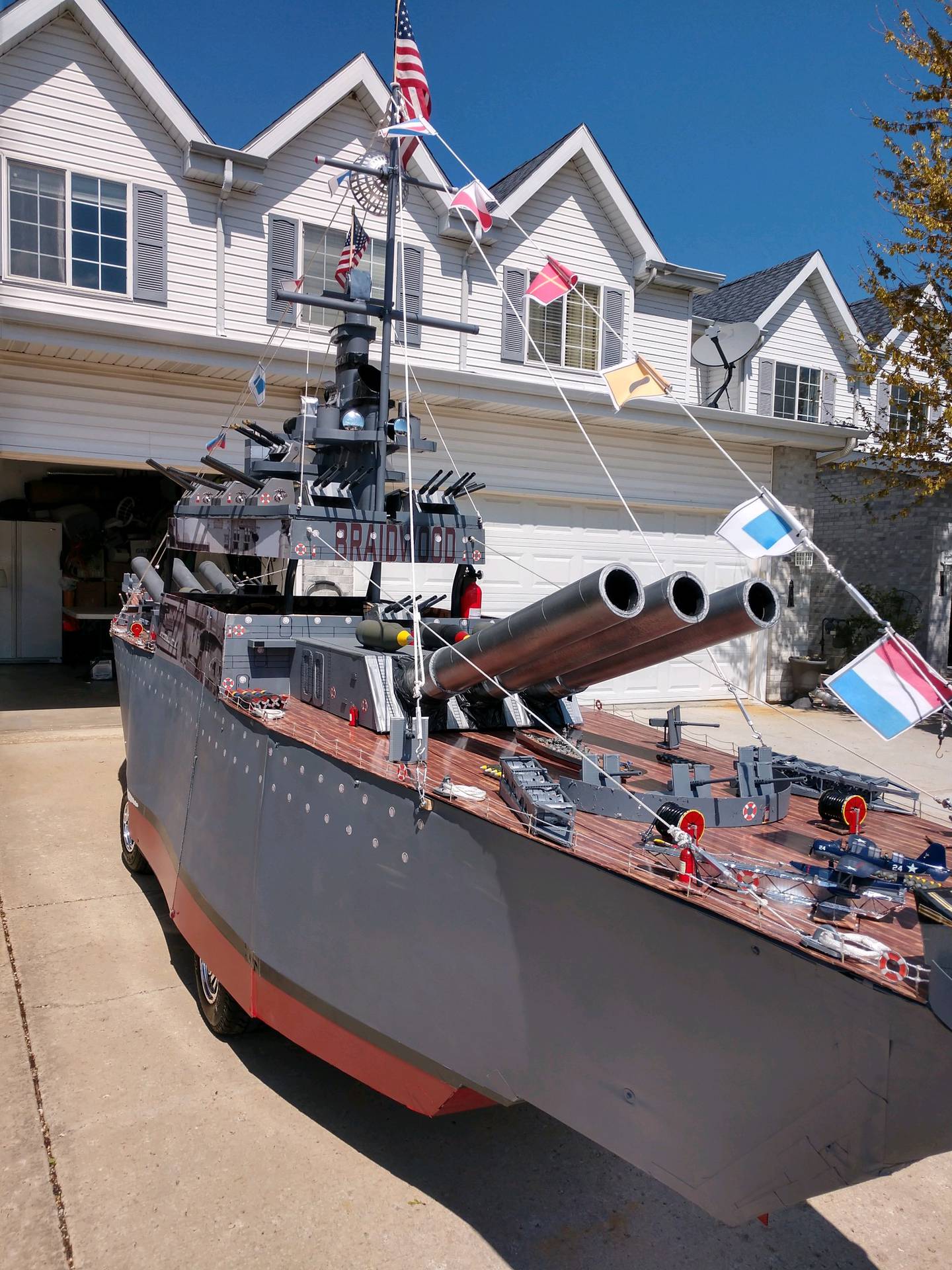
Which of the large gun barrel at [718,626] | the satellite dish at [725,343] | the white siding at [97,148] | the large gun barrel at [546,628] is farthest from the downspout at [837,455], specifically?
the large gun barrel at [546,628]

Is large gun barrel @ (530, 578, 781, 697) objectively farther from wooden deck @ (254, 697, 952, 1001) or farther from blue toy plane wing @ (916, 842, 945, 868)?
blue toy plane wing @ (916, 842, 945, 868)

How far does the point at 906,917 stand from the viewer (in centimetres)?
298

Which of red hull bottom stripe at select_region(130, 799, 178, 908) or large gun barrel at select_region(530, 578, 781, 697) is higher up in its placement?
large gun barrel at select_region(530, 578, 781, 697)

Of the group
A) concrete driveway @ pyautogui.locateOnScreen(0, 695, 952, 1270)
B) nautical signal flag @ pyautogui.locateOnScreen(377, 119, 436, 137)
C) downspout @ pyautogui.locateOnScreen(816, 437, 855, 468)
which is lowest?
concrete driveway @ pyautogui.locateOnScreen(0, 695, 952, 1270)

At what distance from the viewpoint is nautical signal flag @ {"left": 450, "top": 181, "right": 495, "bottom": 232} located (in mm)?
5898

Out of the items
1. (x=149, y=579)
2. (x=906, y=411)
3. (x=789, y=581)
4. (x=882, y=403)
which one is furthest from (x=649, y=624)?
(x=882, y=403)

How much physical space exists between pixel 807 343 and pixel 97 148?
1274 centimetres

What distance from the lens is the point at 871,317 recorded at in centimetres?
2191

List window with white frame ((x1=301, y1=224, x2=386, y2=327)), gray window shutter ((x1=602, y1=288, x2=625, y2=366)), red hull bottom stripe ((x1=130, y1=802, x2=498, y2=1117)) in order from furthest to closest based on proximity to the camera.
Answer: gray window shutter ((x1=602, y1=288, x2=625, y2=366)) → window with white frame ((x1=301, y1=224, x2=386, y2=327)) → red hull bottom stripe ((x1=130, y1=802, x2=498, y2=1117))

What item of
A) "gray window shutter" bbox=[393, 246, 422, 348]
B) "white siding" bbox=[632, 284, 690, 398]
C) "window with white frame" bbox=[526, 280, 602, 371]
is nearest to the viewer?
"gray window shutter" bbox=[393, 246, 422, 348]

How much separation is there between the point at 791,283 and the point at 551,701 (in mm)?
14850

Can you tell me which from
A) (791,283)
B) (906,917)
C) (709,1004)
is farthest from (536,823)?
(791,283)

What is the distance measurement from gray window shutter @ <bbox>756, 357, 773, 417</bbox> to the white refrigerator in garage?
13307mm

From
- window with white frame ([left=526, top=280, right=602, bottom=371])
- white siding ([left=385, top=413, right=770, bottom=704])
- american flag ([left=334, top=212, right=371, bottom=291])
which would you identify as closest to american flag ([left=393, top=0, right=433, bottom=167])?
american flag ([left=334, top=212, right=371, bottom=291])
